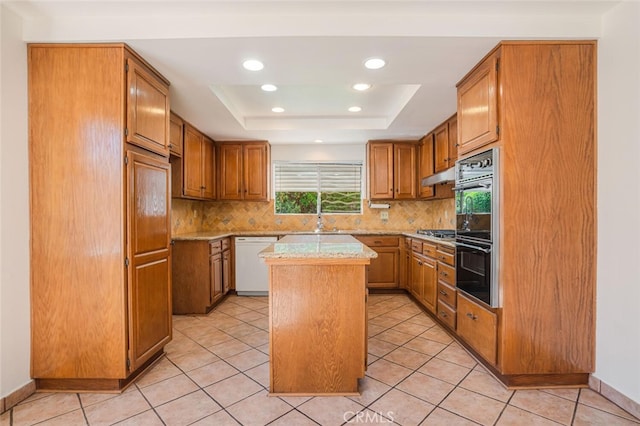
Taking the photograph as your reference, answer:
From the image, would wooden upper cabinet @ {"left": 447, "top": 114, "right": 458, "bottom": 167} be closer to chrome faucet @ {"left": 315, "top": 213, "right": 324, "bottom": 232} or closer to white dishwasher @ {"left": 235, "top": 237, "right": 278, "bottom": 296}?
chrome faucet @ {"left": 315, "top": 213, "right": 324, "bottom": 232}

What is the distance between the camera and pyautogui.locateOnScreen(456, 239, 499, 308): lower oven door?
2.14m

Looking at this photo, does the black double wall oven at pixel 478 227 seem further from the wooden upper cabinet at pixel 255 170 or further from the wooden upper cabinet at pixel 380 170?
the wooden upper cabinet at pixel 255 170

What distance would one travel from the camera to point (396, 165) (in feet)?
15.2

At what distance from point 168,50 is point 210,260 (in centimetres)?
231

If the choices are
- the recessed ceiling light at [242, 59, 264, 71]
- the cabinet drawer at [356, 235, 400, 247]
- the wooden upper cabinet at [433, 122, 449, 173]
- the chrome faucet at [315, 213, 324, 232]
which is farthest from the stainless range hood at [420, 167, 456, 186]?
the recessed ceiling light at [242, 59, 264, 71]


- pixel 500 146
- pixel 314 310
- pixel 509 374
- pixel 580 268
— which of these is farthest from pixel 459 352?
pixel 500 146

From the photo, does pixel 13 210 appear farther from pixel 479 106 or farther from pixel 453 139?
pixel 453 139

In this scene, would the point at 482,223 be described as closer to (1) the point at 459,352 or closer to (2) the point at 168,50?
(1) the point at 459,352

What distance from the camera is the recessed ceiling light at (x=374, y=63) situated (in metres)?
2.25

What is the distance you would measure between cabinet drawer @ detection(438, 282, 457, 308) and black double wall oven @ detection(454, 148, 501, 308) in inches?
8.6

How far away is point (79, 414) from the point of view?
1810 mm

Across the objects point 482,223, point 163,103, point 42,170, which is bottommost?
point 482,223

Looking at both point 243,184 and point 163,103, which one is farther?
point 243,184

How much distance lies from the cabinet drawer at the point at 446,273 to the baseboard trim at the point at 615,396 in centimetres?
109
